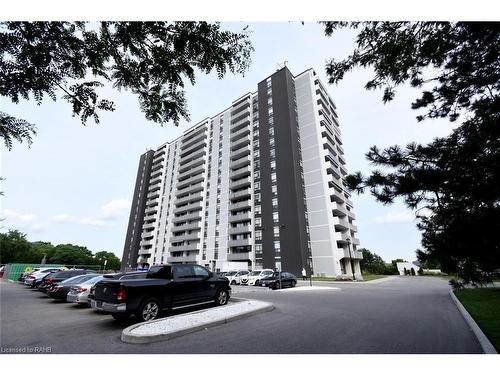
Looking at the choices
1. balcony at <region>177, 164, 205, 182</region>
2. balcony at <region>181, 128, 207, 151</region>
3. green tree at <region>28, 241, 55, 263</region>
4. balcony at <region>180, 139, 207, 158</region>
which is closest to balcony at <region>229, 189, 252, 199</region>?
balcony at <region>177, 164, 205, 182</region>

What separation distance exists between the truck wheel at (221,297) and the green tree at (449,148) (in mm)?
8144

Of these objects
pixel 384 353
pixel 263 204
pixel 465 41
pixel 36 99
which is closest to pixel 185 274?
pixel 384 353

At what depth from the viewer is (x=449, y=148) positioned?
3328mm

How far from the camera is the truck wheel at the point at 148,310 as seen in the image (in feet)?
23.9

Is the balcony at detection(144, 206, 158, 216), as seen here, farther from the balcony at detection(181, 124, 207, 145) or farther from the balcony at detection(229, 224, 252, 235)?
the balcony at detection(229, 224, 252, 235)

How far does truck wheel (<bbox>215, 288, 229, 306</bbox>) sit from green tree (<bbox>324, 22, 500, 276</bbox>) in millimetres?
8144

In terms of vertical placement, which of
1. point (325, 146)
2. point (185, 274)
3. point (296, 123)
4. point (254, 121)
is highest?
point (254, 121)

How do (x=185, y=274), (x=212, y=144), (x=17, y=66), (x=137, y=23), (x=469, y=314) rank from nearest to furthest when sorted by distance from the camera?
(x=17, y=66)
(x=137, y=23)
(x=469, y=314)
(x=185, y=274)
(x=212, y=144)

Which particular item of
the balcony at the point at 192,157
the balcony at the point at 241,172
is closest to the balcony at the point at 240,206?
the balcony at the point at 241,172

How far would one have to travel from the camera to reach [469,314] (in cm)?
836

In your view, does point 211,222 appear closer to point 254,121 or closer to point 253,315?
point 254,121

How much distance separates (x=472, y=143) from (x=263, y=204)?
43.8 metres

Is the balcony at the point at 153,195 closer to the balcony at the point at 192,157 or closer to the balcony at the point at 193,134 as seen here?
the balcony at the point at 192,157

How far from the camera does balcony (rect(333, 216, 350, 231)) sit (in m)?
40.2
